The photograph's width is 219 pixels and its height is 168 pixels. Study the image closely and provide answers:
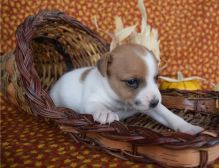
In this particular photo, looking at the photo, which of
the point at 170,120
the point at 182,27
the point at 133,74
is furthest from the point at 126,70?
the point at 182,27

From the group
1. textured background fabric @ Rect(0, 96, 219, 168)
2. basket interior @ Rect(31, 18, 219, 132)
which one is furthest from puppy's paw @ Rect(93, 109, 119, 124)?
basket interior @ Rect(31, 18, 219, 132)

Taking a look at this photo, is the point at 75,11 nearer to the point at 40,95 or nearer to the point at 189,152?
the point at 40,95

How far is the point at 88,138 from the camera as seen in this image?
6.90 feet

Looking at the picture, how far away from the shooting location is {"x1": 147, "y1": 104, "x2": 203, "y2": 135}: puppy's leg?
2.13 meters

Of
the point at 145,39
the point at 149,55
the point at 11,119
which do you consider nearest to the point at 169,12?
the point at 145,39

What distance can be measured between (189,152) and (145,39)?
1.40 metres

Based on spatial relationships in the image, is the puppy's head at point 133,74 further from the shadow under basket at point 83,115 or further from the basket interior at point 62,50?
the basket interior at point 62,50

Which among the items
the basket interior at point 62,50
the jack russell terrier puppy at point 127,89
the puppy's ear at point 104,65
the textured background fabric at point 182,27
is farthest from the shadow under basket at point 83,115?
the textured background fabric at point 182,27

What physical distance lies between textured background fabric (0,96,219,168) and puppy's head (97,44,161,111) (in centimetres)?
40

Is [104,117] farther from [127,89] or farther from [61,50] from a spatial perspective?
[61,50]

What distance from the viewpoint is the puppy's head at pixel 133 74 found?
2273 millimetres

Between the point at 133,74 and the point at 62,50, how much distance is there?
1143mm

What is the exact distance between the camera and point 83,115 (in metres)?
2.00

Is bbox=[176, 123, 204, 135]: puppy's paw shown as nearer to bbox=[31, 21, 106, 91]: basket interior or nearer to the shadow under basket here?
the shadow under basket
